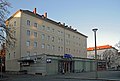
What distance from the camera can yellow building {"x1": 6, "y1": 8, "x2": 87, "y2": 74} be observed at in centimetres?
5288

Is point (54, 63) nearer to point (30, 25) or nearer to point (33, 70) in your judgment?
point (33, 70)

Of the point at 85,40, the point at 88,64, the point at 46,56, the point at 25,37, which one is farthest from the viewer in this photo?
the point at 85,40

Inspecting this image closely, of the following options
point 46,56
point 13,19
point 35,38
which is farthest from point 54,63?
point 13,19

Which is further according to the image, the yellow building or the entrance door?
the yellow building

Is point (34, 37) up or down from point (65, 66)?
up

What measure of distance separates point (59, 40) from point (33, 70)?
2673 cm

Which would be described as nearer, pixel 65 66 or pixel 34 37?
pixel 65 66

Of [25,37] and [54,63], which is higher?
[25,37]

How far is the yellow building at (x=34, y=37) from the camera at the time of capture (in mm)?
52875

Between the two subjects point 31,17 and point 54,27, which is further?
point 54,27

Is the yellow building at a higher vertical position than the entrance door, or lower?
higher

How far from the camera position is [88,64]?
205ft

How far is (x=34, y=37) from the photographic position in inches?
2281

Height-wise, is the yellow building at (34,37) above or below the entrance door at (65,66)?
above
